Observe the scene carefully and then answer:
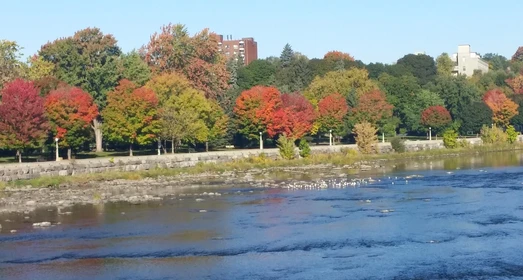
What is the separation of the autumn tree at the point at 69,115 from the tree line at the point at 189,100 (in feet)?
0.29

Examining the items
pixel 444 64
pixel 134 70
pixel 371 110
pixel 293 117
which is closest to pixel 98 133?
pixel 134 70

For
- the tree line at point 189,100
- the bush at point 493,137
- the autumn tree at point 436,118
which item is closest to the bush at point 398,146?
the tree line at point 189,100

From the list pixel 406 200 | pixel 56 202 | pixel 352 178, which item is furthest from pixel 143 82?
pixel 406 200

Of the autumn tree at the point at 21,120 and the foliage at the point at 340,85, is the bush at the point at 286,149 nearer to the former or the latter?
the autumn tree at the point at 21,120

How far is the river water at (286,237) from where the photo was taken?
90.2ft

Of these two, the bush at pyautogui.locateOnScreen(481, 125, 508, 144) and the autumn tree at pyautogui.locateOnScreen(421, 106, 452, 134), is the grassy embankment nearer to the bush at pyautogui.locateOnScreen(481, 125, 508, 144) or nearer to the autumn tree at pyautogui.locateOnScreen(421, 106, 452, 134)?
→ the bush at pyautogui.locateOnScreen(481, 125, 508, 144)

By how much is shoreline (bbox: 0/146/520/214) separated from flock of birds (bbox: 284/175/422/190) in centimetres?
140

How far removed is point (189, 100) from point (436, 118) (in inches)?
1409

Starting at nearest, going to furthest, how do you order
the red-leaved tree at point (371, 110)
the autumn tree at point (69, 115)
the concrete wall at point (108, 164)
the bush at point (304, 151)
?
the concrete wall at point (108, 164) → the autumn tree at point (69, 115) → the bush at point (304, 151) → the red-leaved tree at point (371, 110)

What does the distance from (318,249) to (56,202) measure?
19344 millimetres

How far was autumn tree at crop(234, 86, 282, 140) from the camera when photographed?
261ft

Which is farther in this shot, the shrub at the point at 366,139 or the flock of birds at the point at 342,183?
the shrub at the point at 366,139

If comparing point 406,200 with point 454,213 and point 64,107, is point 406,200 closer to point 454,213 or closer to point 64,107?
point 454,213

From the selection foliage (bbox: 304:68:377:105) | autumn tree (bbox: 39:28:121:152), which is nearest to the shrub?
foliage (bbox: 304:68:377:105)
